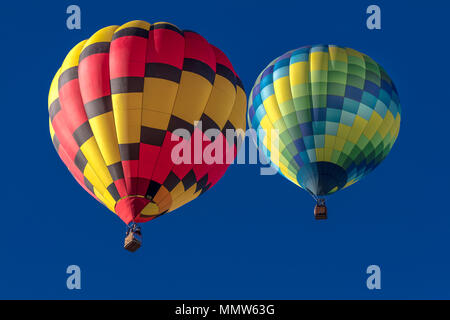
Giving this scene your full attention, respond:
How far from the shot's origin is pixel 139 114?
48.5ft

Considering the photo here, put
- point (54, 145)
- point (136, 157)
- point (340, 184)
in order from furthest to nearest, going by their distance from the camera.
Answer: point (340, 184), point (54, 145), point (136, 157)

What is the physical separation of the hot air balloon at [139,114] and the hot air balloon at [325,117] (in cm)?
276

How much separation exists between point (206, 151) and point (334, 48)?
18.5 feet

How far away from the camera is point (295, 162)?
61.6 ft

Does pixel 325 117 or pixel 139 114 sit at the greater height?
pixel 325 117

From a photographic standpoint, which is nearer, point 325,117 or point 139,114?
point 139,114

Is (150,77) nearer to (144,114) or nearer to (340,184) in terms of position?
(144,114)

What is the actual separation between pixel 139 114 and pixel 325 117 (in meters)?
Result: 5.29

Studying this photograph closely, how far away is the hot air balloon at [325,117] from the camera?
18500 millimetres

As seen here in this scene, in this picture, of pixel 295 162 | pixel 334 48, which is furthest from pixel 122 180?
pixel 334 48

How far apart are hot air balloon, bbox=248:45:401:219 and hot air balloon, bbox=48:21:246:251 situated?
2.76m

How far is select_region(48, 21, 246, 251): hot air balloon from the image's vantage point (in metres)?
14.7

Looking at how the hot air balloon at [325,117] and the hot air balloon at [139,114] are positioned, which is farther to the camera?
the hot air balloon at [325,117]

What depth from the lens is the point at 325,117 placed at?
18594 millimetres
